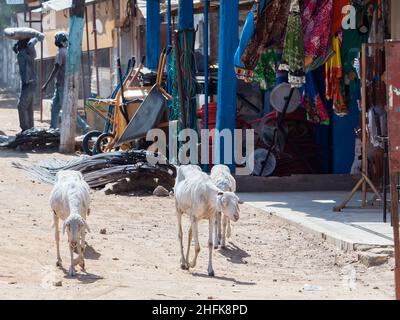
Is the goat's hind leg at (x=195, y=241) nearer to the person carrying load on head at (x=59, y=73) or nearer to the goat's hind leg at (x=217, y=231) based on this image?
the goat's hind leg at (x=217, y=231)

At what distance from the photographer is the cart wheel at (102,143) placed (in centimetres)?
1952

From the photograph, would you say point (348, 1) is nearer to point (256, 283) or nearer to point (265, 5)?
point (265, 5)

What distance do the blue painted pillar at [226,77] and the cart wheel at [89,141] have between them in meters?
5.71

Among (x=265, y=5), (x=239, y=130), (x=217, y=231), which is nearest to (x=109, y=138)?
(x=239, y=130)

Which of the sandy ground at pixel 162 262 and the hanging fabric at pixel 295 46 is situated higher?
the hanging fabric at pixel 295 46

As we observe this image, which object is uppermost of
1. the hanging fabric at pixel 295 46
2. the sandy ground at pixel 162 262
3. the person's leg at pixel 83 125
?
the hanging fabric at pixel 295 46

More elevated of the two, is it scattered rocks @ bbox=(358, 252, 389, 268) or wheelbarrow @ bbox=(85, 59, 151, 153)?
wheelbarrow @ bbox=(85, 59, 151, 153)

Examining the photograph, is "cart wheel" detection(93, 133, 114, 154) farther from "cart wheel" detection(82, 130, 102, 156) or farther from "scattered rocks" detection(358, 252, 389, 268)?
"scattered rocks" detection(358, 252, 389, 268)

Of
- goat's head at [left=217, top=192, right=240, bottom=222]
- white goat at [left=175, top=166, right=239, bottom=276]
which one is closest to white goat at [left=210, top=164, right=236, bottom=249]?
white goat at [left=175, top=166, right=239, bottom=276]

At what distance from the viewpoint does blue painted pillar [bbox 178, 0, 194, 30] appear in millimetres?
17016

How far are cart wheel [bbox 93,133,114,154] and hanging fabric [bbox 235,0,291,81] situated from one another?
5.39m

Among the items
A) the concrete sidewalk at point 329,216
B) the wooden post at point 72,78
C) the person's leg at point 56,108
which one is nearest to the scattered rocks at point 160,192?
the concrete sidewalk at point 329,216

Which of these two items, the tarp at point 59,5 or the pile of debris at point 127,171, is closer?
the pile of debris at point 127,171

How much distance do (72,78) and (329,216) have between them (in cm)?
949
